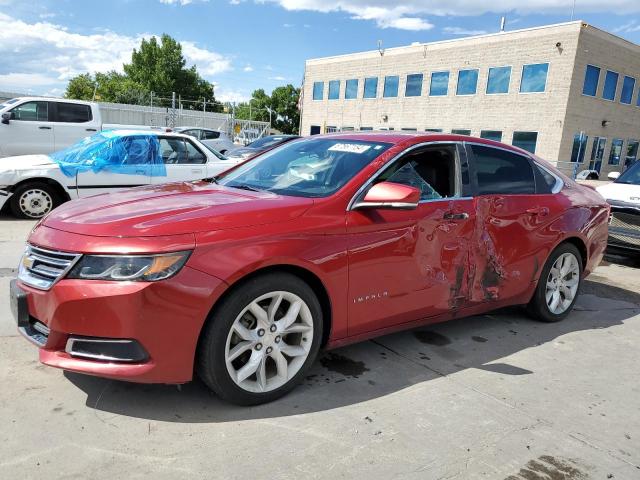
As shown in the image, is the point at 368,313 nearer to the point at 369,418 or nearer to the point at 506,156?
the point at 369,418

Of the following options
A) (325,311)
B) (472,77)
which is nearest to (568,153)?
(472,77)

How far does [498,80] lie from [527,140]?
4.09 meters

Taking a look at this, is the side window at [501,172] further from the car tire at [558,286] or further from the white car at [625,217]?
the white car at [625,217]

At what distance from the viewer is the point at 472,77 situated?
3209cm

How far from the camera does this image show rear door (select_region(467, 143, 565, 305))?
3945 millimetres

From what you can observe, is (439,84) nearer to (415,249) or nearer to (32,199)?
(32,199)

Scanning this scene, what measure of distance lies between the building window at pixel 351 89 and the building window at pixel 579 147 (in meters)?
16.7

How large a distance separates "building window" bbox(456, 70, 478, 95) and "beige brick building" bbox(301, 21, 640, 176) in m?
0.06

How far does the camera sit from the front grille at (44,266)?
2.62 m

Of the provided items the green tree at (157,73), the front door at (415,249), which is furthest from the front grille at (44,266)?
the green tree at (157,73)

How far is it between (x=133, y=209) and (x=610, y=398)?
127 inches

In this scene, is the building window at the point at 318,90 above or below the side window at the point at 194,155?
above

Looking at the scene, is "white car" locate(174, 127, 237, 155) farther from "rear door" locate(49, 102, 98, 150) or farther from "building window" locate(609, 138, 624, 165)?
"building window" locate(609, 138, 624, 165)

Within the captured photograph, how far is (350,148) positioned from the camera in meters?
3.74
